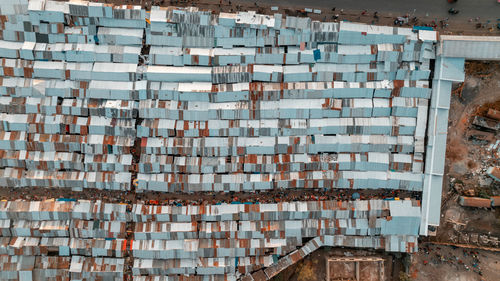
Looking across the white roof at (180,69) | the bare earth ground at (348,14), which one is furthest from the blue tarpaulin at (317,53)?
the white roof at (180,69)

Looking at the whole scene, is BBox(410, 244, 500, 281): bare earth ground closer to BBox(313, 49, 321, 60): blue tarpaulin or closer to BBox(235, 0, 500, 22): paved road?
BBox(313, 49, 321, 60): blue tarpaulin

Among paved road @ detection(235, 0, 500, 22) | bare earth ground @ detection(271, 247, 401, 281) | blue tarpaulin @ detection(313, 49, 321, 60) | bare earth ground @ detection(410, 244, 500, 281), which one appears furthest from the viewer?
bare earth ground @ detection(271, 247, 401, 281)

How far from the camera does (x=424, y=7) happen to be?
25484 mm

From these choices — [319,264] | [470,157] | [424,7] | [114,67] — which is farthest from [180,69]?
[470,157]

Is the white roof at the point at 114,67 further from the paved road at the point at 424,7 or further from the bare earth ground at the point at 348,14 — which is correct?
the paved road at the point at 424,7

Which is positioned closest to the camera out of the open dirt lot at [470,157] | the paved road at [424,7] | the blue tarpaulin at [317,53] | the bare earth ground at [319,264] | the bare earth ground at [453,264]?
the blue tarpaulin at [317,53]

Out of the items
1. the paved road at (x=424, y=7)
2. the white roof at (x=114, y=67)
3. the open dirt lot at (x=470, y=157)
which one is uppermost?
the paved road at (x=424, y=7)

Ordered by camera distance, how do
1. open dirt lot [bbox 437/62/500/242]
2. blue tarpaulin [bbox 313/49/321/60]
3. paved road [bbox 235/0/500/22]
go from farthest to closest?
1. open dirt lot [bbox 437/62/500/242]
2. paved road [bbox 235/0/500/22]
3. blue tarpaulin [bbox 313/49/321/60]

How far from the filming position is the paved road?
83.6ft

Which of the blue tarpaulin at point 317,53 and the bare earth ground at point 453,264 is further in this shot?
the bare earth ground at point 453,264

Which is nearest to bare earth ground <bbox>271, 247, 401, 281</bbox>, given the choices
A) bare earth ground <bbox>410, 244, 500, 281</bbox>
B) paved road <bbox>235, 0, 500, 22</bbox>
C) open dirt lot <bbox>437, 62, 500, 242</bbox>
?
bare earth ground <bbox>410, 244, 500, 281</bbox>

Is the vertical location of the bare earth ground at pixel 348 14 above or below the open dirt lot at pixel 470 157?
above

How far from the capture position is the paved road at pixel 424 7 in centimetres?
2547

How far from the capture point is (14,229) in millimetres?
25422
